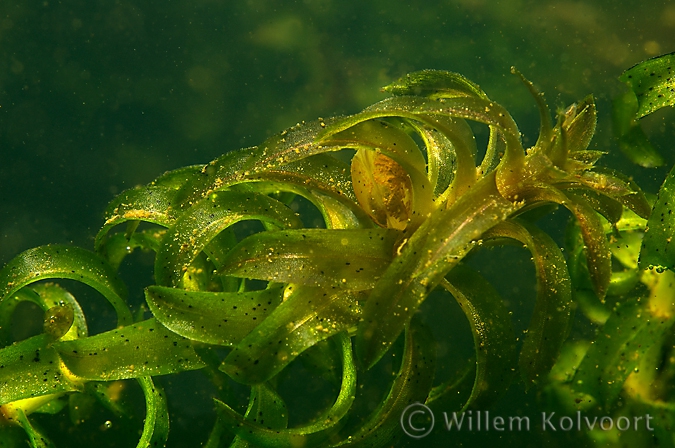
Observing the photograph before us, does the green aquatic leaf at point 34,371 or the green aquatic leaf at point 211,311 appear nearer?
the green aquatic leaf at point 211,311

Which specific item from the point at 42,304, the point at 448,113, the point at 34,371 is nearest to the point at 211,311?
the point at 34,371

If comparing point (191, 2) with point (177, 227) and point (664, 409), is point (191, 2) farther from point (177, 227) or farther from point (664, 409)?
point (664, 409)

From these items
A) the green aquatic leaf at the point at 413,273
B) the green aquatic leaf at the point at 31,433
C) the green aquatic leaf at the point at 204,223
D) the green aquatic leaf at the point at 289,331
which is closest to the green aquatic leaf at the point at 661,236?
the green aquatic leaf at the point at 413,273

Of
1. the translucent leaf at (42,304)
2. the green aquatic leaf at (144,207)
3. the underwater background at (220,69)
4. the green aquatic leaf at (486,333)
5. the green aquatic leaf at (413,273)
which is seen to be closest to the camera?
the green aquatic leaf at (413,273)

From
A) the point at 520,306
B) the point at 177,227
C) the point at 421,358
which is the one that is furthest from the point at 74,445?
the point at 520,306

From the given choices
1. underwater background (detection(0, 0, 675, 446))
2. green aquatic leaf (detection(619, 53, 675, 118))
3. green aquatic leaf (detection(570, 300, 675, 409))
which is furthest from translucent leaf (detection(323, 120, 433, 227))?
underwater background (detection(0, 0, 675, 446))

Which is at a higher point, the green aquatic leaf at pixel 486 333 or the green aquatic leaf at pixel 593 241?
the green aquatic leaf at pixel 593 241

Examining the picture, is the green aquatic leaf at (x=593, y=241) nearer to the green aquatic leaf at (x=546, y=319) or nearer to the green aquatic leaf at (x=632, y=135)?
the green aquatic leaf at (x=546, y=319)
